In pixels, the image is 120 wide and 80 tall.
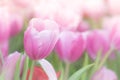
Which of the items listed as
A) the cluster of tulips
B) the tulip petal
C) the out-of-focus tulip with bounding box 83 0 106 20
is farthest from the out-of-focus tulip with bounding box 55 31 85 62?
the out-of-focus tulip with bounding box 83 0 106 20

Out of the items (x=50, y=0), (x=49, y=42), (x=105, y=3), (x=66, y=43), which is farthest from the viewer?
(x=105, y=3)

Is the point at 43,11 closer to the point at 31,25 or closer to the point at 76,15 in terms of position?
the point at 76,15

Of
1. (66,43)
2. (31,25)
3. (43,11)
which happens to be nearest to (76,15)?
(43,11)

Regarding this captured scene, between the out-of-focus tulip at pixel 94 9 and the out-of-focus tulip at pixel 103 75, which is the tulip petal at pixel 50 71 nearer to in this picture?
the out-of-focus tulip at pixel 103 75

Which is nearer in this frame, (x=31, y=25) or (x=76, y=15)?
(x=31, y=25)

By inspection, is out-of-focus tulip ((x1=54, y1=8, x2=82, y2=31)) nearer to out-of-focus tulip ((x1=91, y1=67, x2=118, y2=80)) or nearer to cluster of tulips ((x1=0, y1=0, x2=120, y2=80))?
cluster of tulips ((x1=0, y1=0, x2=120, y2=80))

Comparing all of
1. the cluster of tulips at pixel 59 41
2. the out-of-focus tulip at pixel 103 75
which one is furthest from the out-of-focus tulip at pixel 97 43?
the out-of-focus tulip at pixel 103 75
